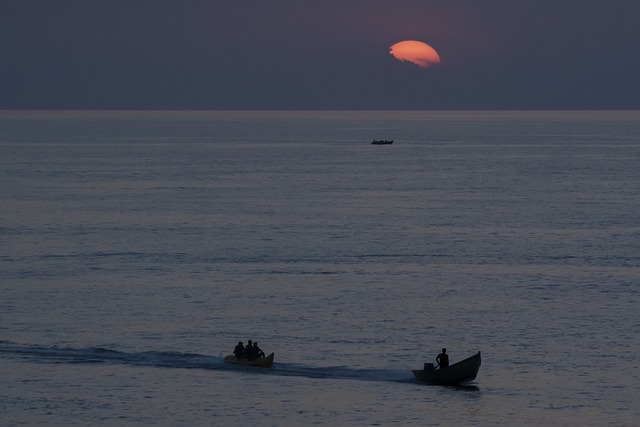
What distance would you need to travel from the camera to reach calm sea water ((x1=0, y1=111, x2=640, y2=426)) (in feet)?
166

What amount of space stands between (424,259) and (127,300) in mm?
25812

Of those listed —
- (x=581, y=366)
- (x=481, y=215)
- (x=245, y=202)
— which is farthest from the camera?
(x=245, y=202)

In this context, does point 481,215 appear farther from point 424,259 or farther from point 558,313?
point 558,313

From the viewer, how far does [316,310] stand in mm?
68812

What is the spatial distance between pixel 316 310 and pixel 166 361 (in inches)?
545

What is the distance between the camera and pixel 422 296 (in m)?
73.2

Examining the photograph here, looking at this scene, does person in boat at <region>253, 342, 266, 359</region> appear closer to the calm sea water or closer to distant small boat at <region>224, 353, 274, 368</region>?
distant small boat at <region>224, 353, 274, 368</region>

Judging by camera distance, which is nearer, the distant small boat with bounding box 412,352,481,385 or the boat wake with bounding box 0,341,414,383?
the distant small boat with bounding box 412,352,481,385

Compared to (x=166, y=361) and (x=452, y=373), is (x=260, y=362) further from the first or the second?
(x=452, y=373)

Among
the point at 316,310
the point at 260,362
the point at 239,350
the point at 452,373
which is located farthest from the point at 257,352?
the point at 316,310

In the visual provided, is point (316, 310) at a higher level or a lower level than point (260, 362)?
higher

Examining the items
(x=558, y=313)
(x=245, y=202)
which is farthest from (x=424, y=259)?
(x=245, y=202)

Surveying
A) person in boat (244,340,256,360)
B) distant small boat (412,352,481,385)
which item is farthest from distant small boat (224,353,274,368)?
distant small boat (412,352,481,385)

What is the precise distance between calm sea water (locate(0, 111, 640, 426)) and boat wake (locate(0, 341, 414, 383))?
0.51 ft
